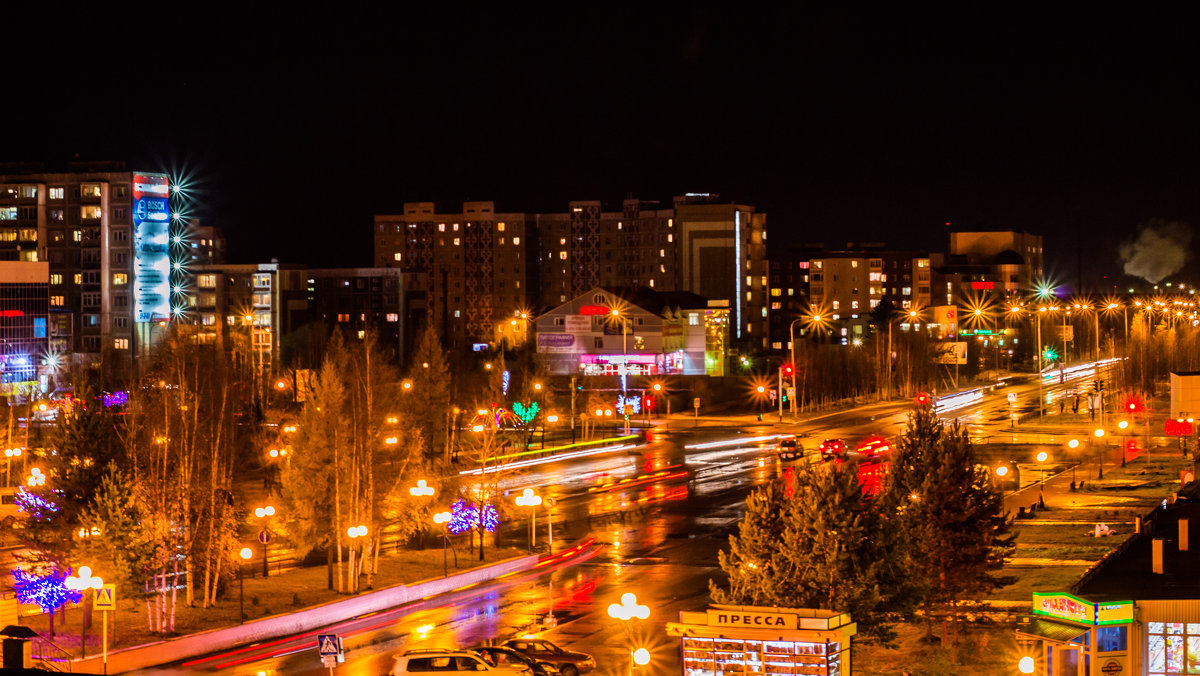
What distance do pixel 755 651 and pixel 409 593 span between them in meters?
15.7

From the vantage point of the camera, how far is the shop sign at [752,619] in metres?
21.4

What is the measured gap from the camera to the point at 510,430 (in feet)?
249

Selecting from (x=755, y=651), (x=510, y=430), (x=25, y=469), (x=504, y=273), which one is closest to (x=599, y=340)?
(x=510, y=430)

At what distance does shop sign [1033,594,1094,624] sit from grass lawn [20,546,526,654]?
18521 mm

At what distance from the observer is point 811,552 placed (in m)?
24.2

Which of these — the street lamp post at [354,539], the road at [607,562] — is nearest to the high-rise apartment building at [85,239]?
the road at [607,562]

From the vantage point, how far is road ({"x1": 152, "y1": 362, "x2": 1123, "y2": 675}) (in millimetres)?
29094

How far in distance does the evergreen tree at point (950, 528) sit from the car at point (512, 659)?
27.0ft

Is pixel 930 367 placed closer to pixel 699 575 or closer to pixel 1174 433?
pixel 1174 433

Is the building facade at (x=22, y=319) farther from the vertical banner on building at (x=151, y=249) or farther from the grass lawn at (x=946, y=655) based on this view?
the grass lawn at (x=946, y=655)

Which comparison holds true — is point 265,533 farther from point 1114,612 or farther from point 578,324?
point 578,324

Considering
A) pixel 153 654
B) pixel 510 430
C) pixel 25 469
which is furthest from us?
pixel 510 430

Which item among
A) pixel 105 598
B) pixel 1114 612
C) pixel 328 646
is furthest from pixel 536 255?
pixel 1114 612

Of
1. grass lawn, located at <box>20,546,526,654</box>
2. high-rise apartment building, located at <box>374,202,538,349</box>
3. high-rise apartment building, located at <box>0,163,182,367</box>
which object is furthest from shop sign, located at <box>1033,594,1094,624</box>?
high-rise apartment building, located at <box>374,202,538,349</box>
